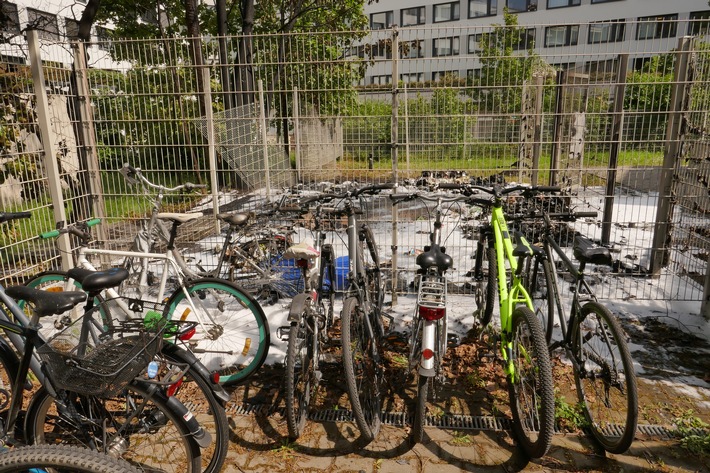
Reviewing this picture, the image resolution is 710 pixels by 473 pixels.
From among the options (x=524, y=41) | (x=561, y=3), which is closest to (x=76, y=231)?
(x=524, y=41)

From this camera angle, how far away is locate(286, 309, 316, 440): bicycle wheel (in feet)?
9.46

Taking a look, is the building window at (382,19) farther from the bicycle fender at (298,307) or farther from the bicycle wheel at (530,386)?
the bicycle wheel at (530,386)

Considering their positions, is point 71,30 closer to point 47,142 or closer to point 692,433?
→ point 47,142

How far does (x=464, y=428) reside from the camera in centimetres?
324

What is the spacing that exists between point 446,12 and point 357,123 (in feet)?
103

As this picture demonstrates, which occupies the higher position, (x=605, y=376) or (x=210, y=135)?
(x=210, y=135)

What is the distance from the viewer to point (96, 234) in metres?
5.60

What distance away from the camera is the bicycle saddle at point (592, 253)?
295 cm

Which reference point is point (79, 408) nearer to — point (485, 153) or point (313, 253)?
point (313, 253)

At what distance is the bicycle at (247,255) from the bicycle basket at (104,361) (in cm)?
236

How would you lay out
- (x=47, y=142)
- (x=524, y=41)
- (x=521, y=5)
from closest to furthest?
(x=47, y=142) < (x=524, y=41) < (x=521, y=5)

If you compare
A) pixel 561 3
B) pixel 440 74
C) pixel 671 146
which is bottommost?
pixel 671 146

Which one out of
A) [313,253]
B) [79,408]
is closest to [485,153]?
[313,253]

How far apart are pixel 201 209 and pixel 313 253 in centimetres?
339
